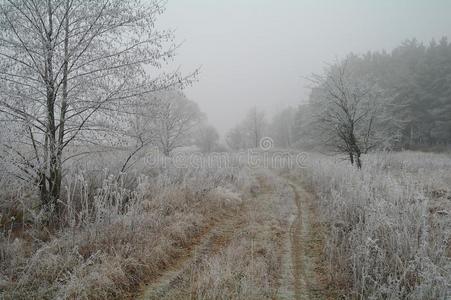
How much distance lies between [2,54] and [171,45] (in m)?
3.47

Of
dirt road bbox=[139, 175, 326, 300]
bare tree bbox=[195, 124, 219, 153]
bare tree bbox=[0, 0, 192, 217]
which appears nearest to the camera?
dirt road bbox=[139, 175, 326, 300]

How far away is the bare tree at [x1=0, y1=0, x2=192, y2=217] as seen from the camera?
6012mm

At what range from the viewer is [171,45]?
7.08 metres

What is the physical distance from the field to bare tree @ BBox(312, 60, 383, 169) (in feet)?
17.4

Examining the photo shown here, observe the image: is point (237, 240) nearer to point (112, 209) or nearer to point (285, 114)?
point (112, 209)

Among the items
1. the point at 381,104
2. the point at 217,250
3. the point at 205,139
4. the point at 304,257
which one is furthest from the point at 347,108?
the point at 205,139

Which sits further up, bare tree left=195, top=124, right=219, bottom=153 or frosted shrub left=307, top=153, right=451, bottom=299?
bare tree left=195, top=124, right=219, bottom=153

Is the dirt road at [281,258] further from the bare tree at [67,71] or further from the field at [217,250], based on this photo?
the bare tree at [67,71]

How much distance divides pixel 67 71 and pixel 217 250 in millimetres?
5159

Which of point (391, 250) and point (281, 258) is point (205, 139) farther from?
point (391, 250)

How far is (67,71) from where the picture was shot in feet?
21.1

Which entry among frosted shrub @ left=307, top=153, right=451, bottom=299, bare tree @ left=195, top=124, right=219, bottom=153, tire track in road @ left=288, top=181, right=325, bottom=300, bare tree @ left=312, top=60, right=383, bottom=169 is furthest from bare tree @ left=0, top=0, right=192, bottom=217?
bare tree @ left=195, top=124, right=219, bottom=153

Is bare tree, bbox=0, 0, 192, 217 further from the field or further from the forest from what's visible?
the field

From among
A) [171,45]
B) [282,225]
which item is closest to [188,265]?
[282,225]
